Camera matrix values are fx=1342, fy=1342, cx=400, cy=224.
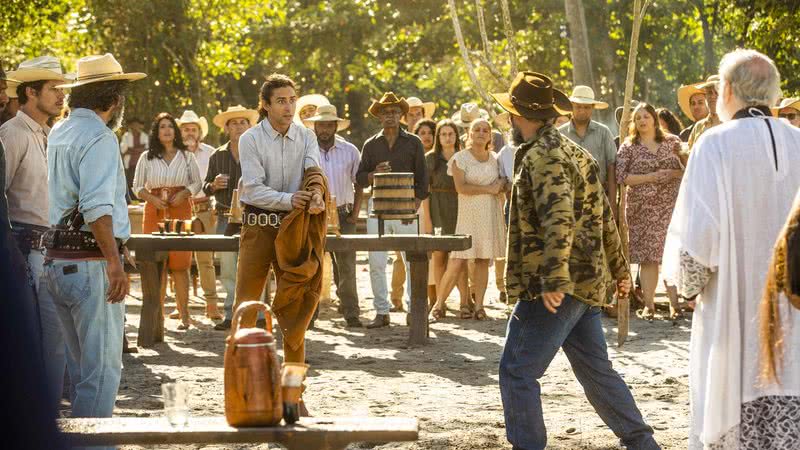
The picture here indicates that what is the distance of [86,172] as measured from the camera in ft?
19.0

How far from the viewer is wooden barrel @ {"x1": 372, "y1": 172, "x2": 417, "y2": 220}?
11055mm

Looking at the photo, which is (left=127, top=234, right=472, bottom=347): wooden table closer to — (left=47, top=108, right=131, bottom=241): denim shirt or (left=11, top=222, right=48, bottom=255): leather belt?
(left=11, top=222, right=48, bottom=255): leather belt

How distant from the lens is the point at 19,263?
2.85m

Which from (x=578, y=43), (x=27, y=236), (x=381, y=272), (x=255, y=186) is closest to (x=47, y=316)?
(x=27, y=236)

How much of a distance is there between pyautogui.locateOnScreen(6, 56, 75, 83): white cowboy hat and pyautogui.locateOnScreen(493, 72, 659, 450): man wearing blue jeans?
2.67 metres

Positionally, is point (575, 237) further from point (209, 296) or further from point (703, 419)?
point (209, 296)

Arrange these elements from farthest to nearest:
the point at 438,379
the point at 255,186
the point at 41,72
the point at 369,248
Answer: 1. the point at 369,248
2. the point at 438,379
3. the point at 255,186
4. the point at 41,72

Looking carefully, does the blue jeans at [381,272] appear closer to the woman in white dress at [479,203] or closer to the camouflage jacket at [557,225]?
the woman in white dress at [479,203]

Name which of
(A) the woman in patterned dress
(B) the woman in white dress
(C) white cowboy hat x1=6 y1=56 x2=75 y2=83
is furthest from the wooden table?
(C) white cowboy hat x1=6 y1=56 x2=75 y2=83

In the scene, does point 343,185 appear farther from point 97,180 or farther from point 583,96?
point 97,180

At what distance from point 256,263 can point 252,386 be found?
313cm

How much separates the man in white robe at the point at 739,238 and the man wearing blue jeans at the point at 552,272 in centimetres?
91

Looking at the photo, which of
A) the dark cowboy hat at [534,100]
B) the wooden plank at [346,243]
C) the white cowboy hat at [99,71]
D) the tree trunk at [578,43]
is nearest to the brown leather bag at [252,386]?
the white cowboy hat at [99,71]

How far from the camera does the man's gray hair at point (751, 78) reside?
525cm
